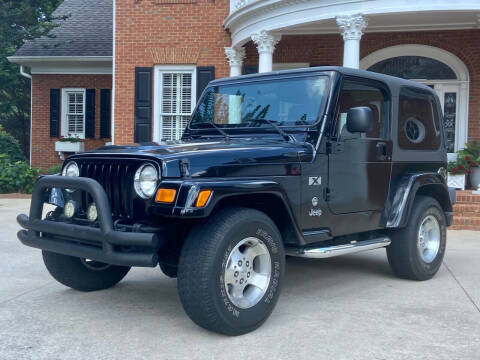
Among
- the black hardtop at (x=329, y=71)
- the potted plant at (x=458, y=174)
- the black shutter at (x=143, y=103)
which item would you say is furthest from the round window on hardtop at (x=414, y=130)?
the black shutter at (x=143, y=103)

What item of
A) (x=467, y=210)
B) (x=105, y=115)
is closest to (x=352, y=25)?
(x=467, y=210)

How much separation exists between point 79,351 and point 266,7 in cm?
910

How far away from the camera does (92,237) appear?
144 inches

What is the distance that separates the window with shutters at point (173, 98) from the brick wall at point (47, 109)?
15.0 ft

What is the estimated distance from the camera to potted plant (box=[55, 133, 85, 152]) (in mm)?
17328

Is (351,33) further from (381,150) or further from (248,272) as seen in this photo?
(248,272)

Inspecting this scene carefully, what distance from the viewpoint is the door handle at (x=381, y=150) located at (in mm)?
4988

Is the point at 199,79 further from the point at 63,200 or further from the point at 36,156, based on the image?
the point at 63,200

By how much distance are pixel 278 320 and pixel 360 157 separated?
1.56 meters

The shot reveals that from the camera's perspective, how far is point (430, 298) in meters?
4.91

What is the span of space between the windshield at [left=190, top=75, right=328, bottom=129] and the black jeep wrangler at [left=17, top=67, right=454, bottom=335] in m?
0.01

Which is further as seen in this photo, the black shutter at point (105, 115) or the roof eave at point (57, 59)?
the black shutter at point (105, 115)

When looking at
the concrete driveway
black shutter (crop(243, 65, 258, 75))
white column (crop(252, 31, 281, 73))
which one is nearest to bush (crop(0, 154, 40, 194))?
black shutter (crop(243, 65, 258, 75))

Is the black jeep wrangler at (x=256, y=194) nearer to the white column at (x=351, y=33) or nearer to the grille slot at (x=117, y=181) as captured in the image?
the grille slot at (x=117, y=181)
